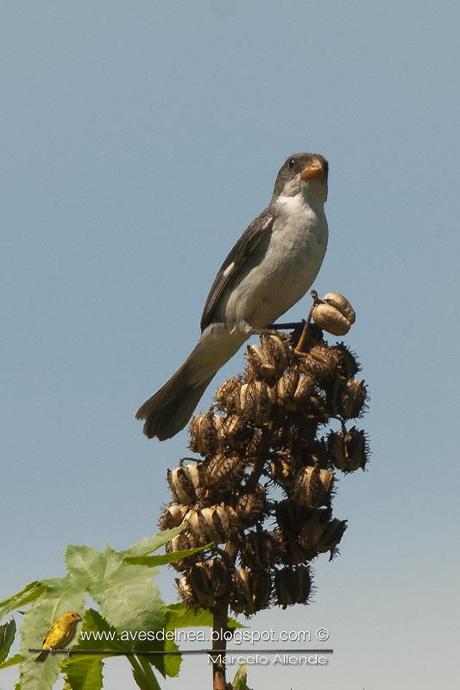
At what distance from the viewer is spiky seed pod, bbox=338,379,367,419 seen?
4375 mm

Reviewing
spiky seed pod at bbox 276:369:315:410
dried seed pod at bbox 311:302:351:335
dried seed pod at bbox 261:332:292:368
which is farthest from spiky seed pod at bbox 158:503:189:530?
dried seed pod at bbox 311:302:351:335

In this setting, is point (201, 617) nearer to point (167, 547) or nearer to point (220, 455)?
point (167, 547)

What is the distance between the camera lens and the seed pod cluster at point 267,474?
3.88m

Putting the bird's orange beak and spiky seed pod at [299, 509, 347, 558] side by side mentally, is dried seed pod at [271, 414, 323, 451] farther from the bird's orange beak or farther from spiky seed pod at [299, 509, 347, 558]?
the bird's orange beak

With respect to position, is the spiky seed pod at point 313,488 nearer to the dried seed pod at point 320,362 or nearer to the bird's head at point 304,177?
the dried seed pod at point 320,362

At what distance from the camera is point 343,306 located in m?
4.89

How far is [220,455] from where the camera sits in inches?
164

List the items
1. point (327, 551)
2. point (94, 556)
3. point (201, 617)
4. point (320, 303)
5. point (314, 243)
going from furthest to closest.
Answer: point (314, 243) < point (320, 303) < point (327, 551) < point (201, 617) < point (94, 556)

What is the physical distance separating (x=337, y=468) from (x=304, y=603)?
0.61 metres

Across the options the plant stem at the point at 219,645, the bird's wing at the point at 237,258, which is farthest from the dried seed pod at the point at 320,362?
the bird's wing at the point at 237,258

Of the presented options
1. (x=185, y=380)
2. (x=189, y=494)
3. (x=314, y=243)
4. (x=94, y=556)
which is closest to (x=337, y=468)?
(x=189, y=494)

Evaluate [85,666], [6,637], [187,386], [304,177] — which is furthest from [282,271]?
[85,666]

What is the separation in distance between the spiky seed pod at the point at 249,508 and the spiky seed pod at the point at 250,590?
0.18 m

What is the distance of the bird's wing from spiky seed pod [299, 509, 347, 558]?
5.06 metres
